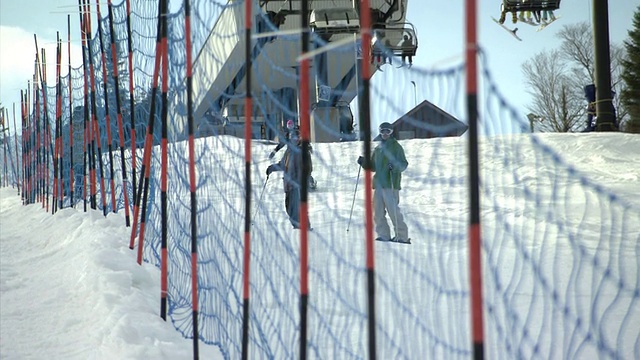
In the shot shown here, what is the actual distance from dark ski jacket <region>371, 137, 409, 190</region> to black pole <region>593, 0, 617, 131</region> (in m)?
7.32

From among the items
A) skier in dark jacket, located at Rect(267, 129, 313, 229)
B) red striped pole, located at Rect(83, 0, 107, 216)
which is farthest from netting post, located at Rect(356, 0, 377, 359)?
red striped pole, located at Rect(83, 0, 107, 216)

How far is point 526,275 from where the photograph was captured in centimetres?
580

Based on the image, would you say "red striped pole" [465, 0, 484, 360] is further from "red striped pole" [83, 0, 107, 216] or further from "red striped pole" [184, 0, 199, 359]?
"red striped pole" [83, 0, 107, 216]

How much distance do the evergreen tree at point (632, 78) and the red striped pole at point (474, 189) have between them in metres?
31.3

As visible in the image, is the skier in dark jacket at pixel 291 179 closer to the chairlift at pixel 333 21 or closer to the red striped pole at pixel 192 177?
the red striped pole at pixel 192 177

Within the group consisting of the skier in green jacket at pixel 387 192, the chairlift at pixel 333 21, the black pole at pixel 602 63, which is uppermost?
the chairlift at pixel 333 21

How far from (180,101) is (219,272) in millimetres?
1501

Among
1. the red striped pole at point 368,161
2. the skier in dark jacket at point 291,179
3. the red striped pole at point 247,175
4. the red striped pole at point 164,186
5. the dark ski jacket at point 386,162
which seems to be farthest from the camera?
the skier in dark jacket at point 291,179

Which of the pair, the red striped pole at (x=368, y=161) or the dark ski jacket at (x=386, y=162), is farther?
the dark ski jacket at (x=386, y=162)

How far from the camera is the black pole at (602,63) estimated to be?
1324 centimetres

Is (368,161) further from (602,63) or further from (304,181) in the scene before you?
(602,63)

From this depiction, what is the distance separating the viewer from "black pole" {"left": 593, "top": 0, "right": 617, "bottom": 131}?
13242 millimetres

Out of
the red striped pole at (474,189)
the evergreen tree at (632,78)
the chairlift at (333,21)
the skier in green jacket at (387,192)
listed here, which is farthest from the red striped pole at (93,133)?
the evergreen tree at (632,78)

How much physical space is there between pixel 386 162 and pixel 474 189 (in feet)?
20.1
